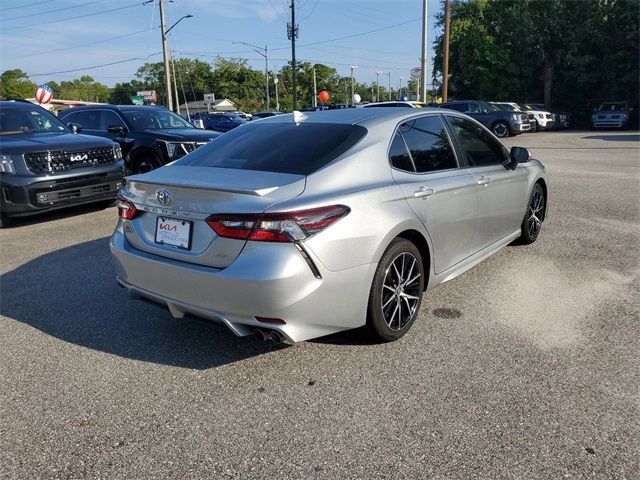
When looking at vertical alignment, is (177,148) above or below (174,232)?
above

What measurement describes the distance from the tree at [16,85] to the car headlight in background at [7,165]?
Answer: 351ft

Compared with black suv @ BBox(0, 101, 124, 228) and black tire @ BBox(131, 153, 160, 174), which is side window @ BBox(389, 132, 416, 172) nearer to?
black suv @ BBox(0, 101, 124, 228)

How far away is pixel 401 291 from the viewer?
11.7 ft

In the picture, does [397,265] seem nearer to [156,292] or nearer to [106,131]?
[156,292]

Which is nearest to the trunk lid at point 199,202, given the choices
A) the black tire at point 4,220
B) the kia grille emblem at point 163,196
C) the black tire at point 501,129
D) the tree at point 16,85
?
the kia grille emblem at point 163,196

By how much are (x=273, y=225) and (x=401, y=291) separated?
1.15m

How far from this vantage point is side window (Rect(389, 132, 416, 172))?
3.69 metres

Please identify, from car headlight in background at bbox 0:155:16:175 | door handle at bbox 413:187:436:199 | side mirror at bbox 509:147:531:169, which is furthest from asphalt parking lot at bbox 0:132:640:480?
car headlight in background at bbox 0:155:16:175

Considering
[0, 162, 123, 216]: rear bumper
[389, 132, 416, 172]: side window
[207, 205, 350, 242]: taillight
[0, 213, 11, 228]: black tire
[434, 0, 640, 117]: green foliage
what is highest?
[434, 0, 640, 117]: green foliage

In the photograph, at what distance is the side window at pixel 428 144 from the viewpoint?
3910mm

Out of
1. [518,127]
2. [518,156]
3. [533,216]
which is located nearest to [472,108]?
[518,127]

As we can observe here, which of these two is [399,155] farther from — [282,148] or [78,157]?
[78,157]

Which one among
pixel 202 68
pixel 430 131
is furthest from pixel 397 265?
pixel 202 68

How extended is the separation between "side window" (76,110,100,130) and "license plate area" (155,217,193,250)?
8.52 m
